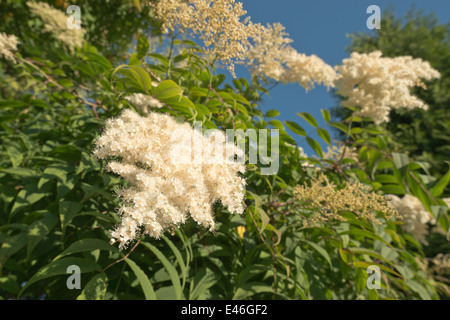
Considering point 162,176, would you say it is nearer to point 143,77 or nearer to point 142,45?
point 143,77

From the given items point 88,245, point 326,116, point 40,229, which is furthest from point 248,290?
point 326,116

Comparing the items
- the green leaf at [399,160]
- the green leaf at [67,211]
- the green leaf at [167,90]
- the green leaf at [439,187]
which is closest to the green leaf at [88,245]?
the green leaf at [67,211]

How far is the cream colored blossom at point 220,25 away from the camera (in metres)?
1.04

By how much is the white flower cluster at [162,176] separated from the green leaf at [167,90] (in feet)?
0.29

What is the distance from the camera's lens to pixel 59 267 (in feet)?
2.72

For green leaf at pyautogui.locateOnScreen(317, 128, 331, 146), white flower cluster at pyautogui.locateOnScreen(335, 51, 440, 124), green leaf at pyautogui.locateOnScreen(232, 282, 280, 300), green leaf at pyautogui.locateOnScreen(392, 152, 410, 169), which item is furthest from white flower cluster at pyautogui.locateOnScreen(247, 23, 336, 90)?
green leaf at pyautogui.locateOnScreen(232, 282, 280, 300)

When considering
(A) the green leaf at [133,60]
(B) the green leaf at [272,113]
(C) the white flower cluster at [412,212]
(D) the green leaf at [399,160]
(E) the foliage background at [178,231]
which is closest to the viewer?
(E) the foliage background at [178,231]

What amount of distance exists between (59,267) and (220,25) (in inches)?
36.9

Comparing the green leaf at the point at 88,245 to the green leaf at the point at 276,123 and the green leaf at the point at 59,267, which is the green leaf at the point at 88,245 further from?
the green leaf at the point at 276,123

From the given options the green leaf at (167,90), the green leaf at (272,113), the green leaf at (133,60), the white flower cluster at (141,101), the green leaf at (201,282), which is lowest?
the green leaf at (201,282)

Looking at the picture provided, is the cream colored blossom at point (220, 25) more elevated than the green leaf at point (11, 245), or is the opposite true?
the cream colored blossom at point (220, 25)

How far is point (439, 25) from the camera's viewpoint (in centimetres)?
1035
